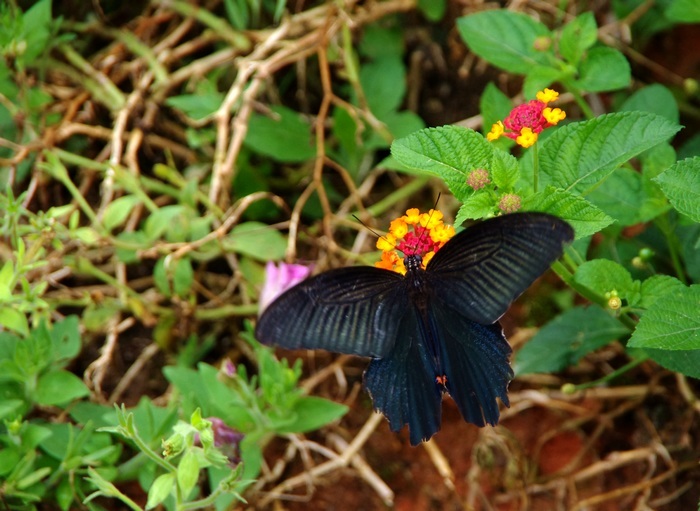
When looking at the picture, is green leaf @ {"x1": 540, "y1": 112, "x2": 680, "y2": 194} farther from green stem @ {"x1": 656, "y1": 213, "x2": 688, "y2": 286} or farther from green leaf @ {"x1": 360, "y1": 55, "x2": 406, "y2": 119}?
green leaf @ {"x1": 360, "y1": 55, "x2": 406, "y2": 119}

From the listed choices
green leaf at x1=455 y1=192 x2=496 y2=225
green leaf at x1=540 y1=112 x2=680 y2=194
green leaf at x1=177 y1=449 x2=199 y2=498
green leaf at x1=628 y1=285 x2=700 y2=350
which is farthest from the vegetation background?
green leaf at x1=455 y1=192 x2=496 y2=225

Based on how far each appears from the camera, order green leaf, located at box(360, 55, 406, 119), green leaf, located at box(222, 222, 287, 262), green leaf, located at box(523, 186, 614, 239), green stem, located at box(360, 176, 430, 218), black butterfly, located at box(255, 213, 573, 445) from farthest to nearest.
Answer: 1. green leaf, located at box(360, 55, 406, 119)
2. green stem, located at box(360, 176, 430, 218)
3. green leaf, located at box(222, 222, 287, 262)
4. black butterfly, located at box(255, 213, 573, 445)
5. green leaf, located at box(523, 186, 614, 239)

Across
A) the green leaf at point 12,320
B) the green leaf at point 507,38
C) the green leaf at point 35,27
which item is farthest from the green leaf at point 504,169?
the green leaf at point 35,27

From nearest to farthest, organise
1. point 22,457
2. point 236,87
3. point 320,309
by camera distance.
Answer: point 320,309
point 22,457
point 236,87

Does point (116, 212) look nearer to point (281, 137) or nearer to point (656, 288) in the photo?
point (281, 137)

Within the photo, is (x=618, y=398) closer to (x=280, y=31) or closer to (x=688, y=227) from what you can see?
(x=688, y=227)

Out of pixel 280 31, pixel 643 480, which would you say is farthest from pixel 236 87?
pixel 643 480

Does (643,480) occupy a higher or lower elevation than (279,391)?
lower
